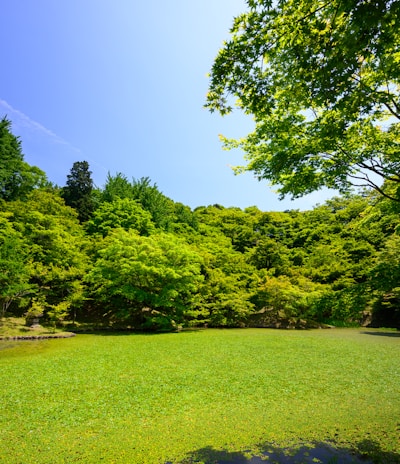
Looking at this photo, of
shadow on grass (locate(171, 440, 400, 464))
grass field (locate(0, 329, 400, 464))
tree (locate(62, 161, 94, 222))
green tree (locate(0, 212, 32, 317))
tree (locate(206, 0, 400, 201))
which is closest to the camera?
tree (locate(206, 0, 400, 201))

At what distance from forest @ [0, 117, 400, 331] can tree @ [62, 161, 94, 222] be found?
86 millimetres

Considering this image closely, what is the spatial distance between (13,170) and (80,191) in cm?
516

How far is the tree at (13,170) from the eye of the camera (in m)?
20.8

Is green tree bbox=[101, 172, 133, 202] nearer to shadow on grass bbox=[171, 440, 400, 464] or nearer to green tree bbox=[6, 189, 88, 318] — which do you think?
green tree bbox=[6, 189, 88, 318]

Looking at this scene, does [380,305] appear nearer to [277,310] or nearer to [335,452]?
[277,310]

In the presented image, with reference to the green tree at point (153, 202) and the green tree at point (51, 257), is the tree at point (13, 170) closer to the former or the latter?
the green tree at point (51, 257)

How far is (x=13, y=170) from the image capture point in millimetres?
21703

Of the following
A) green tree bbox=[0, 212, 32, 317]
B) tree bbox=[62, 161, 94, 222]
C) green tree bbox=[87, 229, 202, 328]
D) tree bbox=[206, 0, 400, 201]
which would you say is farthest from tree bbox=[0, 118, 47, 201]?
tree bbox=[206, 0, 400, 201]

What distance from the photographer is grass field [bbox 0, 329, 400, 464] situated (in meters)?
3.53

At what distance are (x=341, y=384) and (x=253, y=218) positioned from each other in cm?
2829

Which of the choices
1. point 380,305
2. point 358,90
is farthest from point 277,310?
point 358,90

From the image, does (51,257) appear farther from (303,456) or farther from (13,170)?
(303,456)

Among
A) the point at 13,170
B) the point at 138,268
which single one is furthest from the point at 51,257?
the point at 13,170

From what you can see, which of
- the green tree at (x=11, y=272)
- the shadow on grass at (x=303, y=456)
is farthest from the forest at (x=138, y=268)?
the shadow on grass at (x=303, y=456)
